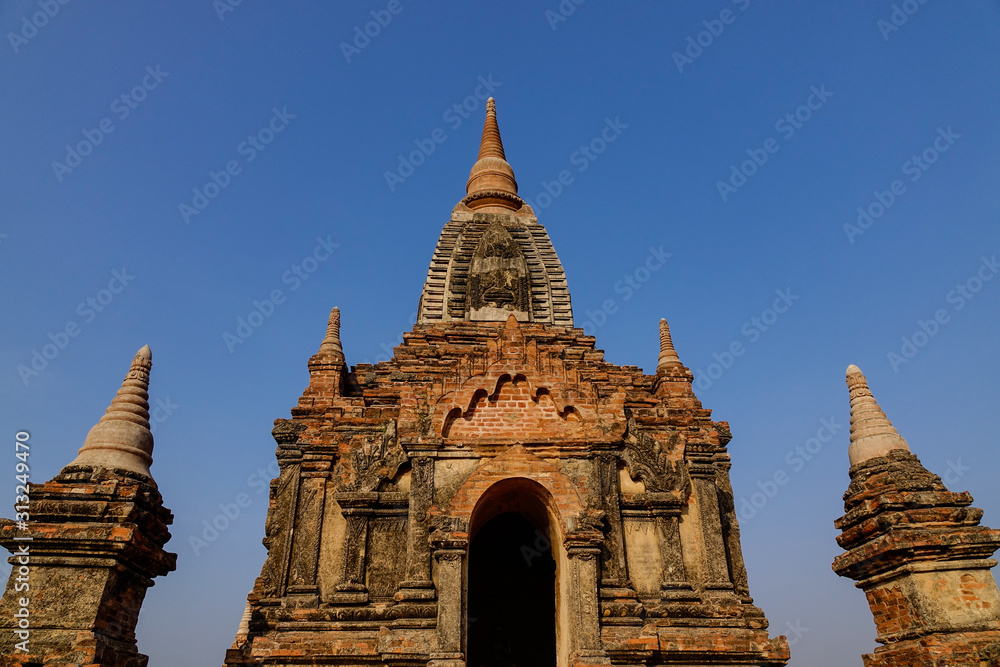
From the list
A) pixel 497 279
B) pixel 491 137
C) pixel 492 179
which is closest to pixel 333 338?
pixel 497 279

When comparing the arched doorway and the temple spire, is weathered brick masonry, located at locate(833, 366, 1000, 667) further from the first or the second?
the temple spire

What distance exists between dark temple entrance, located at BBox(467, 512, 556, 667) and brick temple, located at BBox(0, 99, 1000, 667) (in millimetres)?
4933

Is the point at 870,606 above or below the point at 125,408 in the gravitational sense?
below

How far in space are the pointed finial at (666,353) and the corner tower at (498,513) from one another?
1.06 meters

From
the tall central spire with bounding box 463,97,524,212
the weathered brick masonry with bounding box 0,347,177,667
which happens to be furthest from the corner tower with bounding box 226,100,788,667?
the tall central spire with bounding box 463,97,524,212

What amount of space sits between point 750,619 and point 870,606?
193 cm

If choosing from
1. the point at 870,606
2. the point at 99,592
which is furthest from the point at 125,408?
the point at 870,606

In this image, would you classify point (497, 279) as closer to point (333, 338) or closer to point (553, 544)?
point (333, 338)

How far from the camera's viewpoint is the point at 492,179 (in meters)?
26.0

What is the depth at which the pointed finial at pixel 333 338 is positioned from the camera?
55.2 ft

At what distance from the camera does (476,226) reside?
22594mm

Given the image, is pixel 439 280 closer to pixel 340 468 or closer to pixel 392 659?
pixel 340 468

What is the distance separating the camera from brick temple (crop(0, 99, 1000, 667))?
10.1m

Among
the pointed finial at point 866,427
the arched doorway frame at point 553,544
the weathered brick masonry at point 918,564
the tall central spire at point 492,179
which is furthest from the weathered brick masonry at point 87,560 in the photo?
the tall central spire at point 492,179
